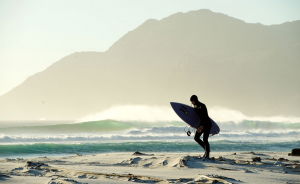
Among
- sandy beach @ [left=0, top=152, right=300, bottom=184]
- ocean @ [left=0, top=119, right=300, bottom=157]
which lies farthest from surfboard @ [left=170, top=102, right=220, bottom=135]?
ocean @ [left=0, top=119, right=300, bottom=157]

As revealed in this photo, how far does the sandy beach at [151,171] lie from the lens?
975 cm

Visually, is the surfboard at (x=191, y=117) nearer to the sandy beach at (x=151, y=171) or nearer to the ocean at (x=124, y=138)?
the sandy beach at (x=151, y=171)

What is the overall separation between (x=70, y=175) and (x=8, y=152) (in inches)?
455

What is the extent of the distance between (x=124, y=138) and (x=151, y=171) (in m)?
23.9

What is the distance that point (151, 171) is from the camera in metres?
11.4

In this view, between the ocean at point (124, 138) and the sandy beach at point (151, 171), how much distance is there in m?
8.77

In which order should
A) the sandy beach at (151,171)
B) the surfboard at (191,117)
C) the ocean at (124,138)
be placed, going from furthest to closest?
the ocean at (124,138)
the surfboard at (191,117)
the sandy beach at (151,171)

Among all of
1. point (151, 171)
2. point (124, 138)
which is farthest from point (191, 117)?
point (124, 138)

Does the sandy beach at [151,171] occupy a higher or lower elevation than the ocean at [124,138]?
lower

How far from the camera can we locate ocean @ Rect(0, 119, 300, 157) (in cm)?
2431

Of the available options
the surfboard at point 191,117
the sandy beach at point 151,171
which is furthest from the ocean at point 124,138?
the sandy beach at point 151,171

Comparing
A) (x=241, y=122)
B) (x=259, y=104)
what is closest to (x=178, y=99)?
(x=259, y=104)

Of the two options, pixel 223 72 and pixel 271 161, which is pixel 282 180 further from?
pixel 223 72

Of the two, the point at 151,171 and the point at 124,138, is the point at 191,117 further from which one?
the point at 124,138
